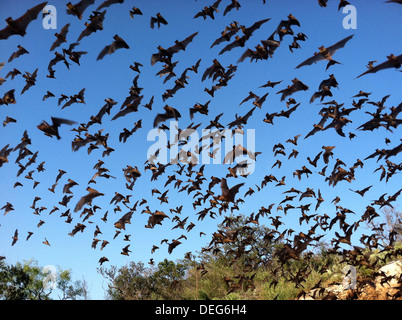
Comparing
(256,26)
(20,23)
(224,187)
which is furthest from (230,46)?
(20,23)

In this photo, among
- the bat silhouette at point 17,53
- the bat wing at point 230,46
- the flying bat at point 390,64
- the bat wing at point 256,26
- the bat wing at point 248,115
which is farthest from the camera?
the bat wing at point 248,115

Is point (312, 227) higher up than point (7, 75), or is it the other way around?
point (7, 75)

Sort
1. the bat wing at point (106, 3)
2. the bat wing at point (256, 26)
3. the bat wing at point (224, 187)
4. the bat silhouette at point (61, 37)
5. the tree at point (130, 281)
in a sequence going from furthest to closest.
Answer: the tree at point (130, 281)
the bat silhouette at point (61, 37)
the bat wing at point (256, 26)
the bat wing at point (106, 3)
the bat wing at point (224, 187)

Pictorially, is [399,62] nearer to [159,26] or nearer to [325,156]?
[325,156]

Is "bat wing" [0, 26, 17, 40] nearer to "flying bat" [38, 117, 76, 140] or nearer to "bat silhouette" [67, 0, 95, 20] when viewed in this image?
"bat silhouette" [67, 0, 95, 20]

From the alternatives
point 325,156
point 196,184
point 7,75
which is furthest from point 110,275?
point 325,156

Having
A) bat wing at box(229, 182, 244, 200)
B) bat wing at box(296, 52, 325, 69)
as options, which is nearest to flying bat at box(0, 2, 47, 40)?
bat wing at box(229, 182, 244, 200)

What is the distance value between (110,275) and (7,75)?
75.3ft

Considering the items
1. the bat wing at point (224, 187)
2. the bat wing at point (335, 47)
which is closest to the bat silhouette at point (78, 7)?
the bat wing at point (224, 187)

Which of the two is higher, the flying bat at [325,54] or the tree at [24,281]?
the flying bat at [325,54]

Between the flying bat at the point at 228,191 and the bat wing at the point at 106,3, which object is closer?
the flying bat at the point at 228,191

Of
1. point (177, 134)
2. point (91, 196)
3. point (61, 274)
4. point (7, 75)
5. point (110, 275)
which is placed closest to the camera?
point (91, 196)

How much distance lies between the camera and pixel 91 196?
11.1m

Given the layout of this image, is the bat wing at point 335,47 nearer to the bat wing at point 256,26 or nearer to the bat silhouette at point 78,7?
the bat wing at point 256,26
